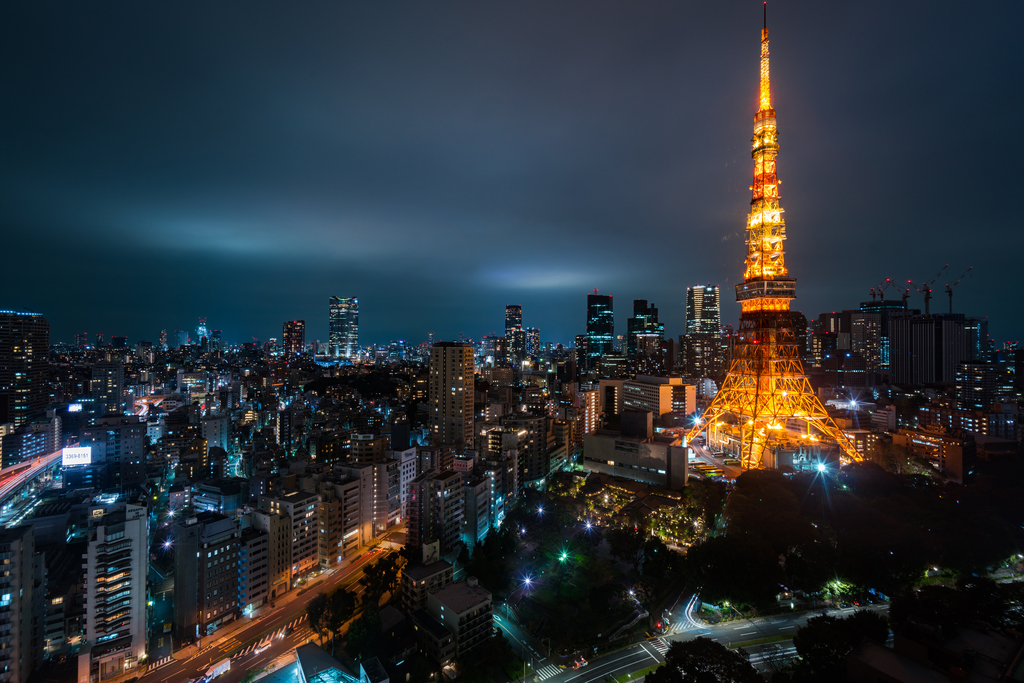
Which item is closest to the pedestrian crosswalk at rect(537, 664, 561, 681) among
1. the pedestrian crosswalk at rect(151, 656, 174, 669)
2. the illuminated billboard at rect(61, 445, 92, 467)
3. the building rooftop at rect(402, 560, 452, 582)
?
the building rooftop at rect(402, 560, 452, 582)

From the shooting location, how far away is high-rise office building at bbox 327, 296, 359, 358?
8088 centimetres

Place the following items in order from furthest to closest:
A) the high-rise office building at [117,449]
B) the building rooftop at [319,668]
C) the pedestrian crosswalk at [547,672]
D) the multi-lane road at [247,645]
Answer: the high-rise office building at [117,449] < the multi-lane road at [247,645] < the pedestrian crosswalk at [547,672] < the building rooftop at [319,668]

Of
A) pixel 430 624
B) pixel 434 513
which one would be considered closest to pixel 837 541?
pixel 430 624

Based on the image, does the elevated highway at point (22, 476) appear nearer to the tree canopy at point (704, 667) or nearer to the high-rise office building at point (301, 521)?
the high-rise office building at point (301, 521)

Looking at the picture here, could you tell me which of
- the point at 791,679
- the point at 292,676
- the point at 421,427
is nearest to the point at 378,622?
the point at 292,676

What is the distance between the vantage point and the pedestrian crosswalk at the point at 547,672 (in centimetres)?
887

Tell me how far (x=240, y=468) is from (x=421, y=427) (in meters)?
10.2

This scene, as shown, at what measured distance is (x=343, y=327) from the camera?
80.9 m

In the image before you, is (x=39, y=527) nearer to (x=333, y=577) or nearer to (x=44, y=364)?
(x=333, y=577)

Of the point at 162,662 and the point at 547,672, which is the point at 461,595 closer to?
the point at 547,672

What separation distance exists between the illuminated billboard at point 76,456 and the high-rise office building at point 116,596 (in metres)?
12.1

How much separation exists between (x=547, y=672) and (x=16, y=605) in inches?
420

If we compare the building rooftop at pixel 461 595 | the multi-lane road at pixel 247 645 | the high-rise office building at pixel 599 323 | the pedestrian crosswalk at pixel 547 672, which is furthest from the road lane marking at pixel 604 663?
the high-rise office building at pixel 599 323

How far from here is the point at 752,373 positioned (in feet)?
47.8
